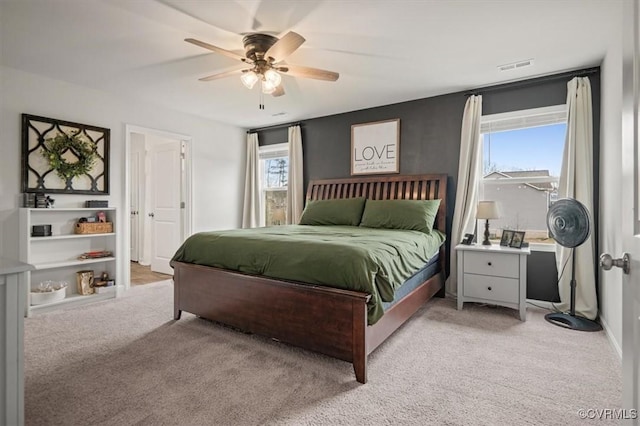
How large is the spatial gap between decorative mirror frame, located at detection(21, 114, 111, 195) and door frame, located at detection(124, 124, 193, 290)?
0.24 metres

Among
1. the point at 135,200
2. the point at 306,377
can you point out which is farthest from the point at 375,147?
the point at 135,200

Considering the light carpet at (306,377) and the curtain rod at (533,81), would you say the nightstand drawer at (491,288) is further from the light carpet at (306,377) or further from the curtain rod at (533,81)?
the curtain rod at (533,81)

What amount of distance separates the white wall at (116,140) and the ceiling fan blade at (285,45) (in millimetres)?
2745

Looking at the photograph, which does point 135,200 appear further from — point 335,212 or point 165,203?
point 335,212

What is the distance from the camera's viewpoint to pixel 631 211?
96cm

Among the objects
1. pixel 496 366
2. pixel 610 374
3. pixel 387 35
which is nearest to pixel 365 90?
pixel 387 35

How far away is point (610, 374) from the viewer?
210cm

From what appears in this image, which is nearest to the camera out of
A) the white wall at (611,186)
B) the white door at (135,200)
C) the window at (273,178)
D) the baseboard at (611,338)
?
the baseboard at (611,338)

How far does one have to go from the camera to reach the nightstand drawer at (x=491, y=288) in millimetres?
3133

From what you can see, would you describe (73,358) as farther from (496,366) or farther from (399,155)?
(399,155)

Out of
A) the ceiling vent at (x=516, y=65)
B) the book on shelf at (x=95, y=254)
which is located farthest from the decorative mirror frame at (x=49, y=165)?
the ceiling vent at (x=516, y=65)

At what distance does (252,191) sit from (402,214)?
3.09m

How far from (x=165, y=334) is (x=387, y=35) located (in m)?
3.16

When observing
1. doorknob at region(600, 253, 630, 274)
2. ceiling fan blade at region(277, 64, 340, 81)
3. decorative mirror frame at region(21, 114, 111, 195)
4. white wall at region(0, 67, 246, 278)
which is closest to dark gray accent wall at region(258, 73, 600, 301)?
white wall at region(0, 67, 246, 278)
